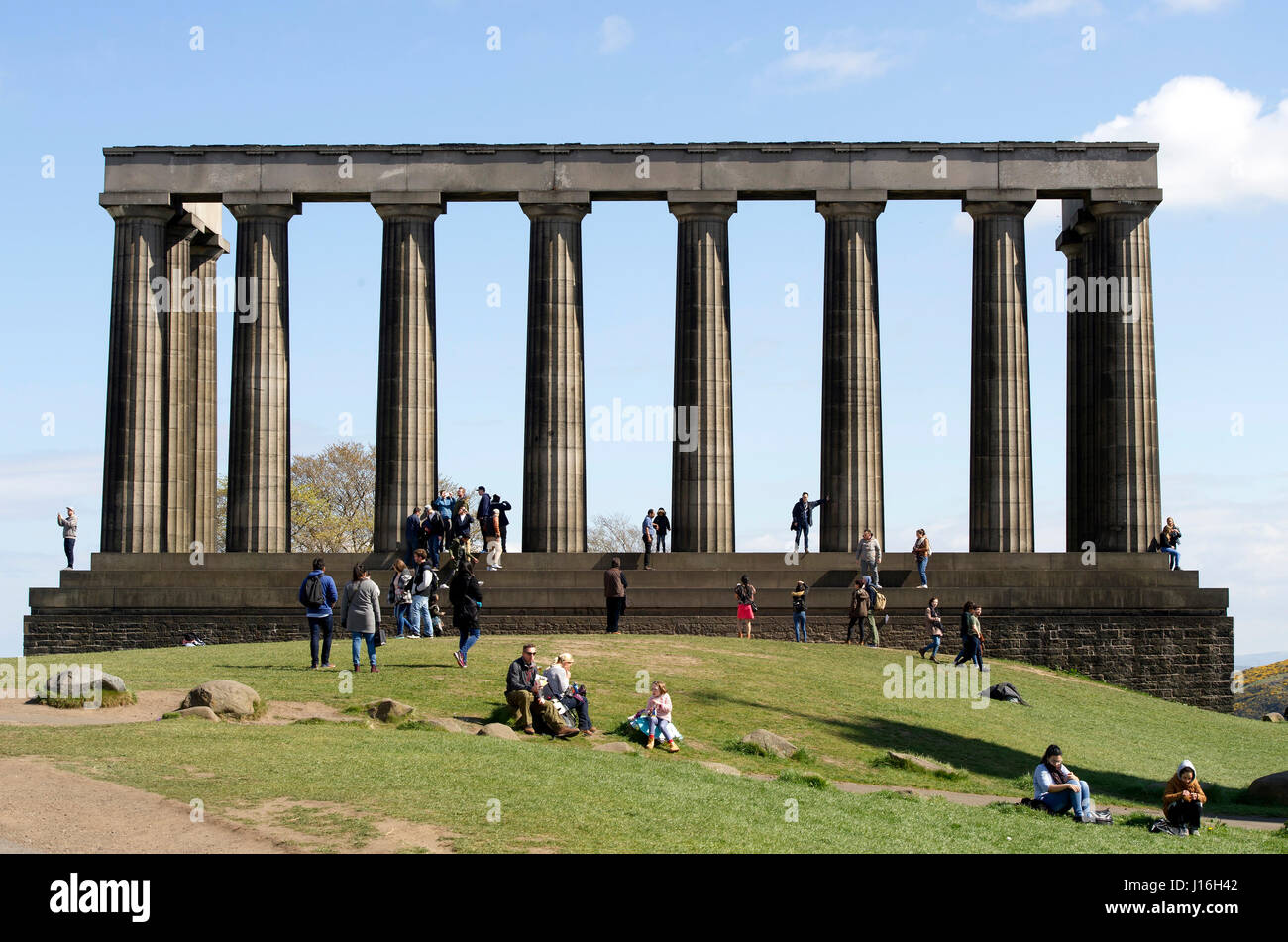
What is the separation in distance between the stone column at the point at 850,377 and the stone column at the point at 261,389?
64.6 feet

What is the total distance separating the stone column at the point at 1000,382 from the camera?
178 feet

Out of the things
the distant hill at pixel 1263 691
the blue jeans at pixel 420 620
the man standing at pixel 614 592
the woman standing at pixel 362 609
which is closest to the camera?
the woman standing at pixel 362 609

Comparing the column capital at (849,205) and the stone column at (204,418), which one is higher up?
the column capital at (849,205)

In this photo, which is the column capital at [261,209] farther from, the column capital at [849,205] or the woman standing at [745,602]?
the woman standing at [745,602]

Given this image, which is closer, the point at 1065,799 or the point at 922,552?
the point at 1065,799

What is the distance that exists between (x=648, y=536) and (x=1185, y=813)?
28.6 m

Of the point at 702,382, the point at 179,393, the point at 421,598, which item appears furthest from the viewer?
the point at 179,393

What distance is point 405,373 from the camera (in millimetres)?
54500

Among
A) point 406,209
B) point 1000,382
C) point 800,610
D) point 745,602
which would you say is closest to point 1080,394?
point 1000,382

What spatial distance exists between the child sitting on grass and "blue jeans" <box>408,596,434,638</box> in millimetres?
13818

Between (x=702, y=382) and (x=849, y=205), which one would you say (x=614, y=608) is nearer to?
(x=702, y=382)

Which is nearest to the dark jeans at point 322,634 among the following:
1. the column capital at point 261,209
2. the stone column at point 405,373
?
the stone column at point 405,373

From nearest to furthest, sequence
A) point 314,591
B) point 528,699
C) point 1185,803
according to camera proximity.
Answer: point 1185,803
point 528,699
point 314,591

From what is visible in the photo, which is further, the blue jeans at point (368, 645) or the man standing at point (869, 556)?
the man standing at point (869, 556)
